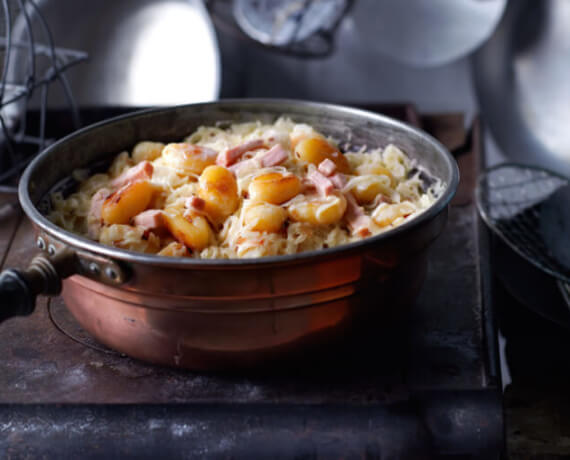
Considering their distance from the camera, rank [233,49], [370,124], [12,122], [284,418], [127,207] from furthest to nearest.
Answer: [233,49]
[12,122]
[370,124]
[127,207]
[284,418]

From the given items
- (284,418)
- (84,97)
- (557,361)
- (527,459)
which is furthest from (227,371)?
(84,97)

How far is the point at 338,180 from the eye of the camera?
3.92 feet

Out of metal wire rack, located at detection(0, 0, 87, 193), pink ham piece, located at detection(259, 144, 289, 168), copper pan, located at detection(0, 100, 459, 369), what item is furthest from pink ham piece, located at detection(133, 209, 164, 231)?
metal wire rack, located at detection(0, 0, 87, 193)

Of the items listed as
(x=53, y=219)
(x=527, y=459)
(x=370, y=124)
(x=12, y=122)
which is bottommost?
(x=527, y=459)

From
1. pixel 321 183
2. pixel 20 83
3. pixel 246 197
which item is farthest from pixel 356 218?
pixel 20 83

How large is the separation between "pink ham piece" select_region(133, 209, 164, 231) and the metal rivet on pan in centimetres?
17

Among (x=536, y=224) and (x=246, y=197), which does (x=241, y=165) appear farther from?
(x=536, y=224)

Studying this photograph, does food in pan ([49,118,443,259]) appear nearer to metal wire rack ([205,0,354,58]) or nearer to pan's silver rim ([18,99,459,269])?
pan's silver rim ([18,99,459,269])

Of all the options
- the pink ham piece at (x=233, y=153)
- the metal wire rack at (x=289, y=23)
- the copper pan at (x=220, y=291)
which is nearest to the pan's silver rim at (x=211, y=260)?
the copper pan at (x=220, y=291)

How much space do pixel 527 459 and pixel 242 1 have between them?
1792mm

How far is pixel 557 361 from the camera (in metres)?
1.43

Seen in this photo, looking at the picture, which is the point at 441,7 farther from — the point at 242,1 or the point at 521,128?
the point at 242,1

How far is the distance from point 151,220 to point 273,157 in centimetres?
29

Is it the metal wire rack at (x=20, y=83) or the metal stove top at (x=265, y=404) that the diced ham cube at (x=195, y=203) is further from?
the metal wire rack at (x=20, y=83)
